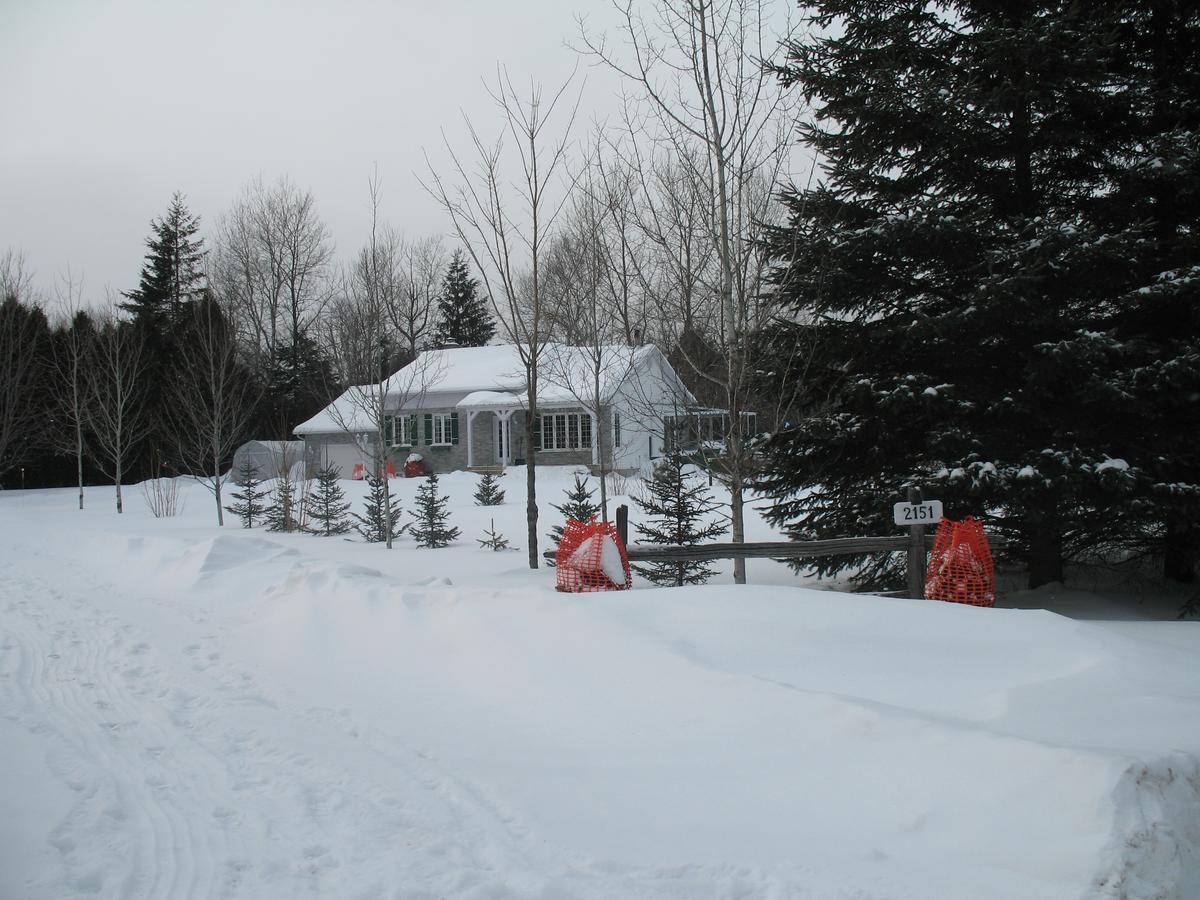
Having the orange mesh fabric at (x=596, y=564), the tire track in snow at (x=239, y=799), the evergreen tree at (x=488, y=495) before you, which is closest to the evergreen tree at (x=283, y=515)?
the evergreen tree at (x=488, y=495)

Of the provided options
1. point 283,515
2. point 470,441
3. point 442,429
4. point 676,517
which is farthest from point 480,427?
point 676,517

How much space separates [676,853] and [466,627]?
11.9ft

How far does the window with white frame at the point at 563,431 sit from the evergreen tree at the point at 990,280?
21.9 meters

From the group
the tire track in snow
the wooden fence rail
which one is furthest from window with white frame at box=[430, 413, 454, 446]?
the tire track in snow

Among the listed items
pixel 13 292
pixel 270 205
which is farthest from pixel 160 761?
pixel 270 205

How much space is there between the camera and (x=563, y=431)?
32.7m

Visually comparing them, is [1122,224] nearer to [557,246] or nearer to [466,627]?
[466,627]

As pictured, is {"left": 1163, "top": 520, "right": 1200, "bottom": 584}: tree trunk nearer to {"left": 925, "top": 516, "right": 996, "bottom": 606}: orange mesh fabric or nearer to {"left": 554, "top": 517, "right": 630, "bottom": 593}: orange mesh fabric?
{"left": 925, "top": 516, "right": 996, "bottom": 606}: orange mesh fabric

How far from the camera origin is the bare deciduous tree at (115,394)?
23125mm

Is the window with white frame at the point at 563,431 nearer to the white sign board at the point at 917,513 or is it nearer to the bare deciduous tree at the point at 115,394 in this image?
the bare deciduous tree at the point at 115,394

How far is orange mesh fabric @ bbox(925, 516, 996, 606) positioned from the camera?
804cm

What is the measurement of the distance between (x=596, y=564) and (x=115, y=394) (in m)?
27.2

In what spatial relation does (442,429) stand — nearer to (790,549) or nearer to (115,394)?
(115,394)

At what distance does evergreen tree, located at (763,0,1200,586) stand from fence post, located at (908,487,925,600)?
2.76 feet
